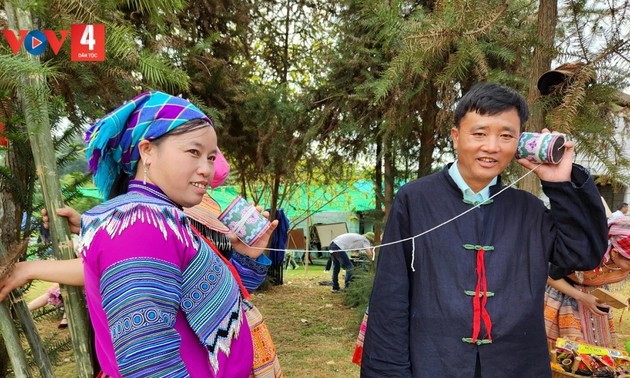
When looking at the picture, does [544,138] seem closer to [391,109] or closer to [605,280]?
[605,280]

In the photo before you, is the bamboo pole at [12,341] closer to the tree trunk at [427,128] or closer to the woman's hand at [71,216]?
the woman's hand at [71,216]

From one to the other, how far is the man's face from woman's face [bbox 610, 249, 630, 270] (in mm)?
1676

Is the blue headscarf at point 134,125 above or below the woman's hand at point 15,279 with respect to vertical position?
above

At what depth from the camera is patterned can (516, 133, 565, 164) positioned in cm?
169

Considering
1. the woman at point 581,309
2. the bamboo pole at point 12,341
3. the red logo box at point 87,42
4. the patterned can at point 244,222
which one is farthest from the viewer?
the woman at point 581,309

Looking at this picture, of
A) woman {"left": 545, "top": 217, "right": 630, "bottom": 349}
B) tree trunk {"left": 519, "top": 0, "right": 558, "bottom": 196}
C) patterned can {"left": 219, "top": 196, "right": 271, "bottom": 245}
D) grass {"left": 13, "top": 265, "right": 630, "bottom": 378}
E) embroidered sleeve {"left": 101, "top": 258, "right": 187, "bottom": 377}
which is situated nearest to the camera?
embroidered sleeve {"left": 101, "top": 258, "right": 187, "bottom": 377}

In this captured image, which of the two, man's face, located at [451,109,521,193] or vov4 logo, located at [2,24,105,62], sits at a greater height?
vov4 logo, located at [2,24,105,62]

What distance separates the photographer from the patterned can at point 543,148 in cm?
169

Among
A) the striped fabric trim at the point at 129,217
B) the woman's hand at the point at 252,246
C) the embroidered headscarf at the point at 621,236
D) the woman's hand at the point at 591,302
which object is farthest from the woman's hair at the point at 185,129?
the woman's hand at the point at 591,302

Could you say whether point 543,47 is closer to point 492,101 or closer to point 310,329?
point 492,101

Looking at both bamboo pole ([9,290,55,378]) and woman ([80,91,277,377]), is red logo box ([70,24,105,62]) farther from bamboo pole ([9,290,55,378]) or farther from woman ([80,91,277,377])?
bamboo pole ([9,290,55,378])

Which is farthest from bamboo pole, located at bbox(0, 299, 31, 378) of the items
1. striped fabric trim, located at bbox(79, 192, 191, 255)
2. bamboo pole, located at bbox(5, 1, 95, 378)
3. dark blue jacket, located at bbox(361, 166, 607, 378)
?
dark blue jacket, located at bbox(361, 166, 607, 378)

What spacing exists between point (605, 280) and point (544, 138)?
6.67ft

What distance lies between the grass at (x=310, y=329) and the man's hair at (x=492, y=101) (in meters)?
3.18
